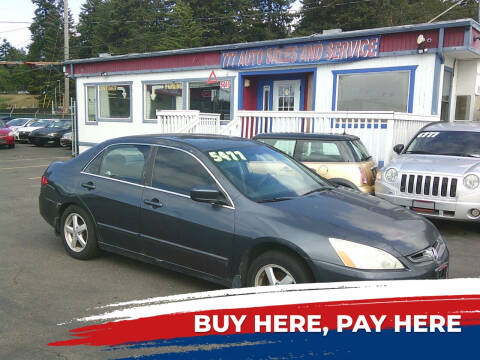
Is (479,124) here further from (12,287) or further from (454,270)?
(12,287)

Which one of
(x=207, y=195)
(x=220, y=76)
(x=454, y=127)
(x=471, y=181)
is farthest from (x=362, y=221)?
(x=220, y=76)

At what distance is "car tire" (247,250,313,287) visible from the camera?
3.56 m

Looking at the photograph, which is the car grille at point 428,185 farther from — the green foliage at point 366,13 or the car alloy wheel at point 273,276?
the green foliage at point 366,13

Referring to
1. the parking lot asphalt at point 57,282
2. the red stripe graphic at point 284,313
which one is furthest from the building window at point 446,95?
the red stripe graphic at point 284,313

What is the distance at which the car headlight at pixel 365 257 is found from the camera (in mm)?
3400

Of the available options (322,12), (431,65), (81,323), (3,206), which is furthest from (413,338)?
(322,12)

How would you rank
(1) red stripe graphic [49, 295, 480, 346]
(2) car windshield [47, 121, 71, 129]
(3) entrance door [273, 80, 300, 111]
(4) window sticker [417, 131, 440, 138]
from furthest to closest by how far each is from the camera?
(2) car windshield [47, 121, 71, 129]
(3) entrance door [273, 80, 300, 111]
(4) window sticker [417, 131, 440, 138]
(1) red stripe graphic [49, 295, 480, 346]

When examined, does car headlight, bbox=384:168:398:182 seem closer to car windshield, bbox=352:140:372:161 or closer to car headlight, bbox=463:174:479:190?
car windshield, bbox=352:140:372:161

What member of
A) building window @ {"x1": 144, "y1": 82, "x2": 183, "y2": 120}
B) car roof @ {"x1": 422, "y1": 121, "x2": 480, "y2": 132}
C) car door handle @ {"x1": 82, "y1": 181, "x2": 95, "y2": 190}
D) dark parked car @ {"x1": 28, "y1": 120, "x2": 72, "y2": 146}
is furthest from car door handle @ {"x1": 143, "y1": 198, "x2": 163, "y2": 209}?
dark parked car @ {"x1": 28, "y1": 120, "x2": 72, "y2": 146}

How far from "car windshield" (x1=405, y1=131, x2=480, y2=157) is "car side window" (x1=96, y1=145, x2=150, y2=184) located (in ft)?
17.3

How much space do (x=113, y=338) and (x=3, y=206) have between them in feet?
21.0

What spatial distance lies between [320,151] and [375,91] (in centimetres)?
496

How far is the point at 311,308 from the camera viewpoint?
3234mm

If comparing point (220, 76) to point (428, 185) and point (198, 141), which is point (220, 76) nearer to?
point (428, 185)
